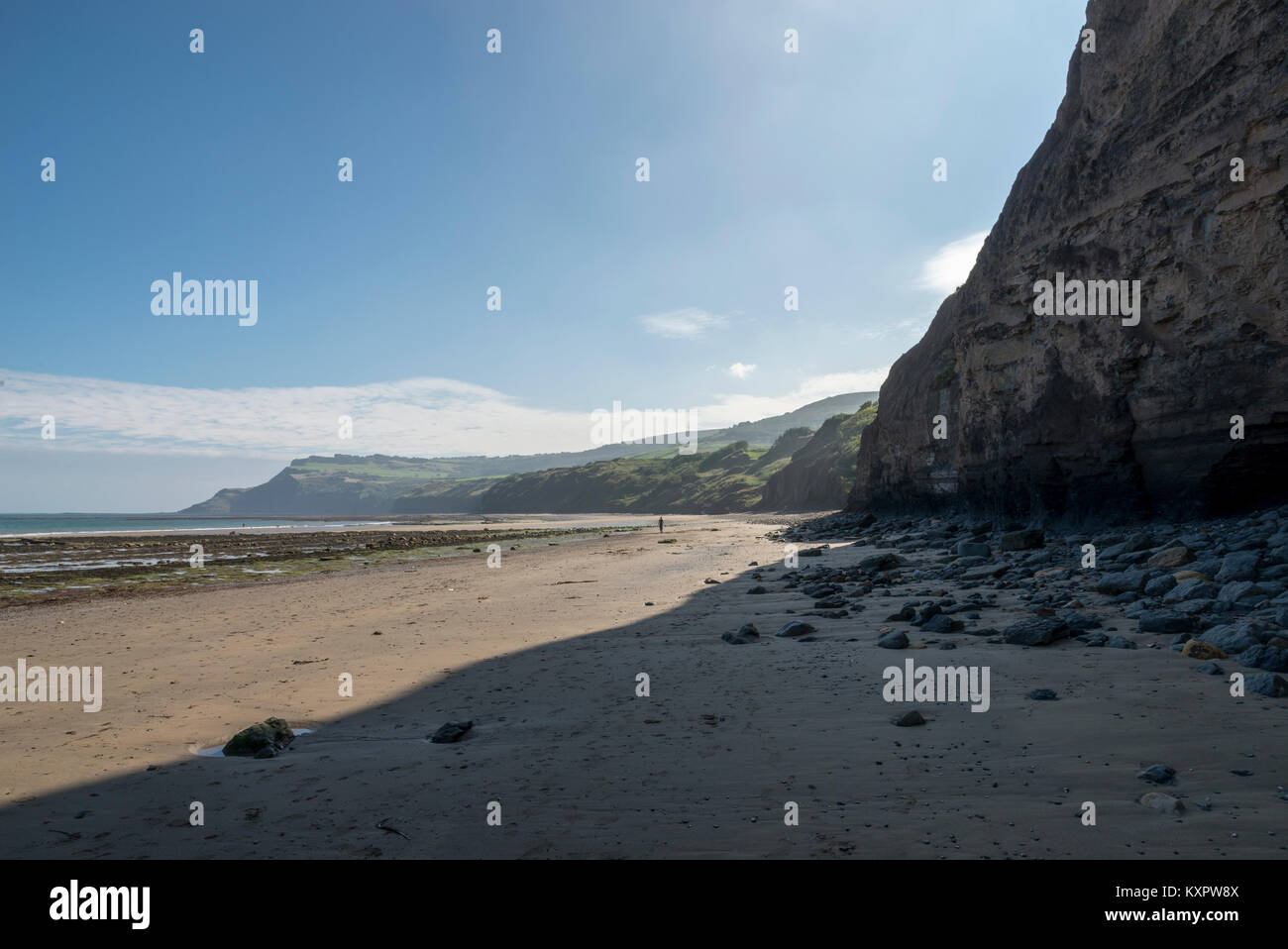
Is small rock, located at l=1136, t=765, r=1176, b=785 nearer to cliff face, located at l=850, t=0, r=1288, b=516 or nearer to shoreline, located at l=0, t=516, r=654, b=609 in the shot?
cliff face, located at l=850, t=0, r=1288, b=516

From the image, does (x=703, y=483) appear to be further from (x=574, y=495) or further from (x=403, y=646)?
(x=403, y=646)

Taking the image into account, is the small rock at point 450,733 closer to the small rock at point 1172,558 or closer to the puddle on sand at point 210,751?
the puddle on sand at point 210,751

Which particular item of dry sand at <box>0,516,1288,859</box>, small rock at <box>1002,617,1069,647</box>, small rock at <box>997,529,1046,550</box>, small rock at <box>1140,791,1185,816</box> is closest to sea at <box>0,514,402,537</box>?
dry sand at <box>0,516,1288,859</box>

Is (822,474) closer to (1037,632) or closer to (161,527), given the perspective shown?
(1037,632)

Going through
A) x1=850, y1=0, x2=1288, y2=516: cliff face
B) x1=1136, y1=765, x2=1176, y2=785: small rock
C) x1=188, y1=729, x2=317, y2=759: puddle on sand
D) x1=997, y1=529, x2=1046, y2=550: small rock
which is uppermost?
x1=850, y1=0, x2=1288, y2=516: cliff face

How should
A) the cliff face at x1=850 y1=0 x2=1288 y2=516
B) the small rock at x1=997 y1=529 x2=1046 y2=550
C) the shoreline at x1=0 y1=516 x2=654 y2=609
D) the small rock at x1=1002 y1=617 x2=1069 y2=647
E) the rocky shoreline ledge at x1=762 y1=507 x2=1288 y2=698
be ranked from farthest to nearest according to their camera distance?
1. the shoreline at x1=0 y1=516 x2=654 y2=609
2. the small rock at x1=997 y1=529 x2=1046 y2=550
3. the cliff face at x1=850 y1=0 x2=1288 y2=516
4. the small rock at x1=1002 y1=617 x2=1069 y2=647
5. the rocky shoreline ledge at x1=762 y1=507 x2=1288 y2=698

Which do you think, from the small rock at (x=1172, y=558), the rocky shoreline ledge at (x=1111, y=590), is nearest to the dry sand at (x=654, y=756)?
the rocky shoreline ledge at (x=1111, y=590)

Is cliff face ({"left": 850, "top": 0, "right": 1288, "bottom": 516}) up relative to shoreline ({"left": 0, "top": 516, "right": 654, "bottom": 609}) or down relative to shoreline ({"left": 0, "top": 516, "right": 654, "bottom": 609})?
up
